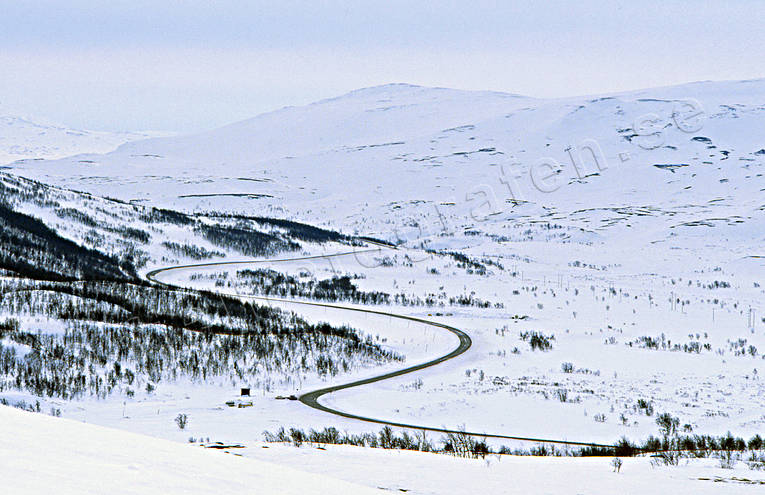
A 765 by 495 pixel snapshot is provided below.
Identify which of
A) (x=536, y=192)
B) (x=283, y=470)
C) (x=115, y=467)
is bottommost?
(x=283, y=470)

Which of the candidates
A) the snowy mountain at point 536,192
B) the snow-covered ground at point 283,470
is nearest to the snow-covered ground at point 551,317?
the snow-covered ground at point 283,470

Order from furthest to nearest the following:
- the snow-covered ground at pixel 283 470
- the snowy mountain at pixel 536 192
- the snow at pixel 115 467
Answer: the snowy mountain at pixel 536 192 → the snow-covered ground at pixel 283 470 → the snow at pixel 115 467

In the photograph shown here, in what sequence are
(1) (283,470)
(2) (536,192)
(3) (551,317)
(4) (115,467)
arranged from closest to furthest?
(4) (115,467) < (1) (283,470) < (3) (551,317) < (2) (536,192)

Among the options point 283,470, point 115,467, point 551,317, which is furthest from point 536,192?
point 115,467

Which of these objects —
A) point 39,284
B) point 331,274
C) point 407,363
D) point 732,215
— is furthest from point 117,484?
point 732,215

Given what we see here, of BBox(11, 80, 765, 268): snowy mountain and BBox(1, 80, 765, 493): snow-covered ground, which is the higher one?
BBox(11, 80, 765, 268): snowy mountain

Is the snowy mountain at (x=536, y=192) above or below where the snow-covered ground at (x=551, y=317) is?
above

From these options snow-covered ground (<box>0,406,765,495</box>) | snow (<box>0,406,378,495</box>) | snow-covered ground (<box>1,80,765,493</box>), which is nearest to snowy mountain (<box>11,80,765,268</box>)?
snow-covered ground (<box>1,80,765,493</box>)

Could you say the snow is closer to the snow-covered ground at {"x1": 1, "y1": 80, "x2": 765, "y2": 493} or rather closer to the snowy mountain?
the snow-covered ground at {"x1": 1, "y1": 80, "x2": 765, "y2": 493}

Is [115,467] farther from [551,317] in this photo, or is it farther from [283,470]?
[551,317]

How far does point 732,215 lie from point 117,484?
120007 millimetres

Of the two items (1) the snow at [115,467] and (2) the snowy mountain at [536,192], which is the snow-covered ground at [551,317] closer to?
(2) the snowy mountain at [536,192]

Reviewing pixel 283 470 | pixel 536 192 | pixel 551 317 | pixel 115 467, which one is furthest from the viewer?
pixel 536 192

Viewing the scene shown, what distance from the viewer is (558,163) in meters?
185
